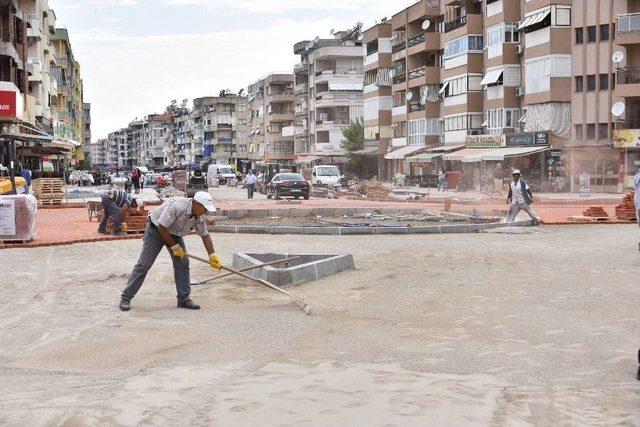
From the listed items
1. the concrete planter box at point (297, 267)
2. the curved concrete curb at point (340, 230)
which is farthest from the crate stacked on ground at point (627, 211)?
the concrete planter box at point (297, 267)

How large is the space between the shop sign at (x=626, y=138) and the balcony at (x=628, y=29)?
15.2ft

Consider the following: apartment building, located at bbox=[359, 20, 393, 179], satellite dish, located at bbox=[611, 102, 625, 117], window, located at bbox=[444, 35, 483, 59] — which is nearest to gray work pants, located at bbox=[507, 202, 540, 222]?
satellite dish, located at bbox=[611, 102, 625, 117]

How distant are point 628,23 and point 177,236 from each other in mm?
41952

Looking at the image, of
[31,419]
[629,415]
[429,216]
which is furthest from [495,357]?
[429,216]

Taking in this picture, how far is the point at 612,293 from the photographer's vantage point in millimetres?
11008

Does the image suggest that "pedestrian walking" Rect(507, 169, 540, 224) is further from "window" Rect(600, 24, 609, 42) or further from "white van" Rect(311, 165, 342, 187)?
"white van" Rect(311, 165, 342, 187)

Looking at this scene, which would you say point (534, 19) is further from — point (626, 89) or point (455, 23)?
point (455, 23)

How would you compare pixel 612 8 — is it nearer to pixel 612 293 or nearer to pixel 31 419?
pixel 612 293

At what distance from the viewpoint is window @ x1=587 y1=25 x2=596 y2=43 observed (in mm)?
49647

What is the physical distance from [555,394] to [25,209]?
46.6ft

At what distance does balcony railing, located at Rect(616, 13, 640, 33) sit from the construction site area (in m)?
35.6

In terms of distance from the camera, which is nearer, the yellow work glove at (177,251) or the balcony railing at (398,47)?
the yellow work glove at (177,251)

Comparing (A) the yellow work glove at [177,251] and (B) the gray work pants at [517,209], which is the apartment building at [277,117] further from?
(A) the yellow work glove at [177,251]

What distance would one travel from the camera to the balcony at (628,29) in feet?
153
